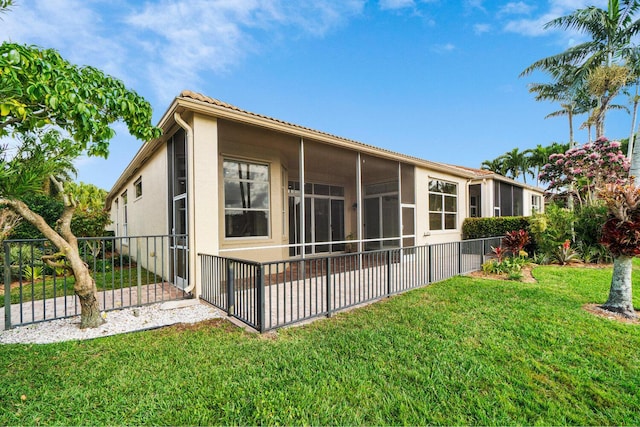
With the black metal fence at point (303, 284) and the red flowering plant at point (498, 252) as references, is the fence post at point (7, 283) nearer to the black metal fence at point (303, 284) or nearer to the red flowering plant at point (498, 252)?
the black metal fence at point (303, 284)

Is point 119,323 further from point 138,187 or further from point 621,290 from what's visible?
point 138,187

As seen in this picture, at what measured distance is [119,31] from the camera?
6176 mm

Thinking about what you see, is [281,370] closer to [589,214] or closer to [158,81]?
[158,81]

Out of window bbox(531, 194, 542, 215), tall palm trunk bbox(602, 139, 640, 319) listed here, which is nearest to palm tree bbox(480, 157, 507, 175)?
window bbox(531, 194, 542, 215)

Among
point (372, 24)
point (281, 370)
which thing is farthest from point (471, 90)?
point (281, 370)

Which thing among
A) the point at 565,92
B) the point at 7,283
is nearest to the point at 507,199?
the point at 565,92

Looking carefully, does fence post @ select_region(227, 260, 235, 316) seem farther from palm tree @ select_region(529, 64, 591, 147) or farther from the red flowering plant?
palm tree @ select_region(529, 64, 591, 147)

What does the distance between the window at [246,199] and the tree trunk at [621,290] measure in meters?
6.66

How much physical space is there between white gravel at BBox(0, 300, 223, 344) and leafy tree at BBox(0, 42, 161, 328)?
221mm

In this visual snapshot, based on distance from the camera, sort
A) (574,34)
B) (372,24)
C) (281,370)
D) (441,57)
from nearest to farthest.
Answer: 1. (281,370)
2. (372,24)
3. (441,57)
4. (574,34)

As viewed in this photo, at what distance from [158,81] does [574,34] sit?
68.6 feet

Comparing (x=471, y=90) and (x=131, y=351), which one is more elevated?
(x=471, y=90)

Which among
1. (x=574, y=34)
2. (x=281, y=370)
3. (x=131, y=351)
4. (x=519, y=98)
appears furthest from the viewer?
(x=519, y=98)

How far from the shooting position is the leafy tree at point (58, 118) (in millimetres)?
2398
